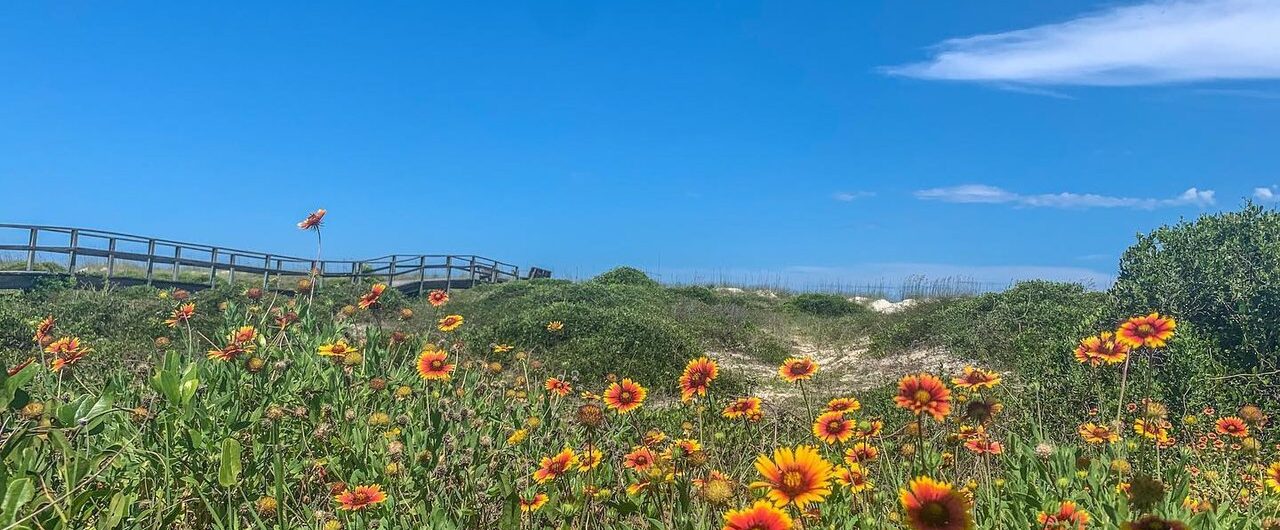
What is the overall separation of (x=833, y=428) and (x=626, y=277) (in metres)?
22.2

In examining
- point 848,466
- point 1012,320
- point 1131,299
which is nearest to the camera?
point 848,466

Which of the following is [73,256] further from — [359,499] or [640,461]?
[640,461]

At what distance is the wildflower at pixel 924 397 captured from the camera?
6.56 feet

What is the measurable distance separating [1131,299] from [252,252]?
21.3 metres

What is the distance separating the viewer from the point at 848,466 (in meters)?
2.35

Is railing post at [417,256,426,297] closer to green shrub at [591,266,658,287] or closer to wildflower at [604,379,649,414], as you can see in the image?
green shrub at [591,266,658,287]

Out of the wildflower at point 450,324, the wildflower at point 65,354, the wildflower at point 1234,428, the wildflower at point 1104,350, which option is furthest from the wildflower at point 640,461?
the wildflower at point 65,354

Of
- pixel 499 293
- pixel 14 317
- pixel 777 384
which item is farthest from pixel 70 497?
pixel 499 293

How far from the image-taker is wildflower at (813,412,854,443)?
7.67ft

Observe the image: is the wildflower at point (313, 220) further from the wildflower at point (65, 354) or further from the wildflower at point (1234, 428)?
the wildflower at point (1234, 428)

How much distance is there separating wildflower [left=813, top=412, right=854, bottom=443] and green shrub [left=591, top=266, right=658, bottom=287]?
69.9ft

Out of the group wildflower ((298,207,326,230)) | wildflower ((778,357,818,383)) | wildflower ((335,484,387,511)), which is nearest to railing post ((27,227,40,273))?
wildflower ((298,207,326,230))

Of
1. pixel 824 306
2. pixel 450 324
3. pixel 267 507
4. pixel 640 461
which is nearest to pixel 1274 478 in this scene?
pixel 640 461

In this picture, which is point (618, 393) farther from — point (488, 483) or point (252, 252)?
point (252, 252)
